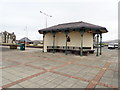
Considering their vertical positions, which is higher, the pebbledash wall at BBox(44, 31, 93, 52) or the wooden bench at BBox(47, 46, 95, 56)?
the pebbledash wall at BBox(44, 31, 93, 52)

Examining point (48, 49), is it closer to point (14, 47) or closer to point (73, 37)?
point (73, 37)

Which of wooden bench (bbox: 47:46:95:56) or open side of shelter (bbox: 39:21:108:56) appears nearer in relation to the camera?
wooden bench (bbox: 47:46:95:56)

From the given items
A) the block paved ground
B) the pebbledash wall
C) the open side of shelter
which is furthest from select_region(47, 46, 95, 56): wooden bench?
the block paved ground

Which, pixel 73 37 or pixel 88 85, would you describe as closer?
pixel 88 85

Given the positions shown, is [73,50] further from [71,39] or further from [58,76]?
[58,76]

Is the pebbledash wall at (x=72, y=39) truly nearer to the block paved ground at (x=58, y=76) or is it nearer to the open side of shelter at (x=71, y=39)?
the open side of shelter at (x=71, y=39)

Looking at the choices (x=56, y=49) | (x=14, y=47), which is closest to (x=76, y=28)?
(x=56, y=49)

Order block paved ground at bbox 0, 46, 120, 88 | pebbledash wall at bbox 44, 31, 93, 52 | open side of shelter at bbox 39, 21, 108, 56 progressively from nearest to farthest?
block paved ground at bbox 0, 46, 120, 88 < open side of shelter at bbox 39, 21, 108, 56 < pebbledash wall at bbox 44, 31, 93, 52

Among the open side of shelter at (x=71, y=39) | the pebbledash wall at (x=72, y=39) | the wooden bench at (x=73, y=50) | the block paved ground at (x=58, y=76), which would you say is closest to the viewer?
the block paved ground at (x=58, y=76)

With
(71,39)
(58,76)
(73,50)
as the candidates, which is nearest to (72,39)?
(71,39)

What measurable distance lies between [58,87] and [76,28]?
8.68 meters

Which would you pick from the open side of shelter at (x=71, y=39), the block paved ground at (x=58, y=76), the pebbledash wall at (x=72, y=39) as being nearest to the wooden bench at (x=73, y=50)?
the open side of shelter at (x=71, y=39)

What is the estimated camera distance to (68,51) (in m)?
13.1

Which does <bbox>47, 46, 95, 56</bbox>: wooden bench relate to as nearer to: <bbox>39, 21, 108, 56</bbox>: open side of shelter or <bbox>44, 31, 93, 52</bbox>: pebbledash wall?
<bbox>39, 21, 108, 56</bbox>: open side of shelter
